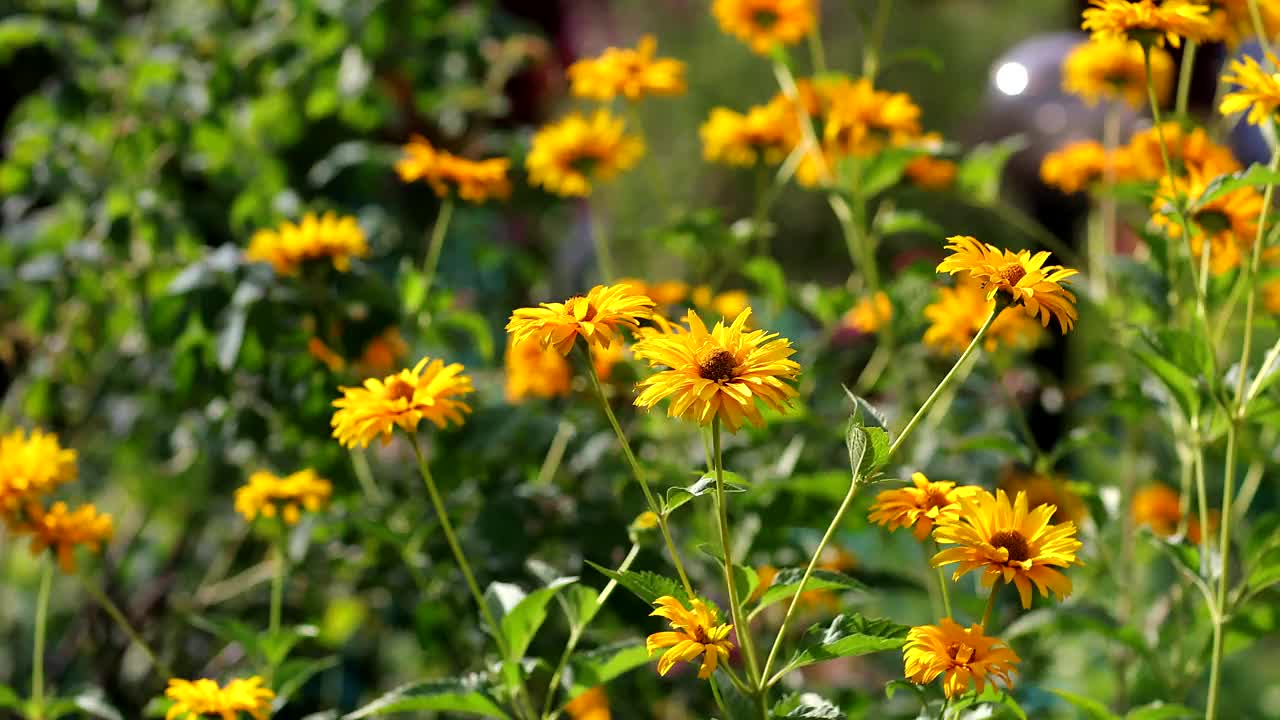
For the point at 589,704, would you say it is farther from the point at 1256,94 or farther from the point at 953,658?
the point at 1256,94

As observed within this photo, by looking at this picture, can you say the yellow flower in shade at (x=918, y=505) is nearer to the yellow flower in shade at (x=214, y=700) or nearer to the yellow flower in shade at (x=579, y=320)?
the yellow flower in shade at (x=579, y=320)

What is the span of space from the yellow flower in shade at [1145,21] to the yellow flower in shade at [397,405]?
46cm

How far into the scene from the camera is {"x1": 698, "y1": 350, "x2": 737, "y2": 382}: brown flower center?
0.64 metres

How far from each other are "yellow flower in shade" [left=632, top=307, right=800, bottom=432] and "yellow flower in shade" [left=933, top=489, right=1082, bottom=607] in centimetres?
11

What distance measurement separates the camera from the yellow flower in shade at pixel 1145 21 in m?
0.80

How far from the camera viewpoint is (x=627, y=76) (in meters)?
1.27

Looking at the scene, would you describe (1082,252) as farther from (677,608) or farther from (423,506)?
(677,608)

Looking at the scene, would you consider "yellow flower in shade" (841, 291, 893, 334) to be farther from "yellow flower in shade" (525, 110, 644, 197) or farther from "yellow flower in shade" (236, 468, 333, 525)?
"yellow flower in shade" (236, 468, 333, 525)

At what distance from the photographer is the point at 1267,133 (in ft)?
3.10

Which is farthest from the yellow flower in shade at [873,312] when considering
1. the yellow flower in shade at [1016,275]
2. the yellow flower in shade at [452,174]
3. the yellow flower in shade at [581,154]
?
the yellow flower in shade at [1016,275]

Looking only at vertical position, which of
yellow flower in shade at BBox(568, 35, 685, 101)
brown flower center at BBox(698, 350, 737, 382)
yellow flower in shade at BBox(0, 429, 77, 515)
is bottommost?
yellow flower in shade at BBox(0, 429, 77, 515)

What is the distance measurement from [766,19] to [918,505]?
0.72 metres

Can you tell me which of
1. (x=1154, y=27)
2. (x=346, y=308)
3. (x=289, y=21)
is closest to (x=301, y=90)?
(x=289, y=21)

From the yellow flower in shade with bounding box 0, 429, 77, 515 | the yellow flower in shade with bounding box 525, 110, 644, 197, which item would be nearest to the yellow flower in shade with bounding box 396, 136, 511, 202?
the yellow flower in shade with bounding box 525, 110, 644, 197
